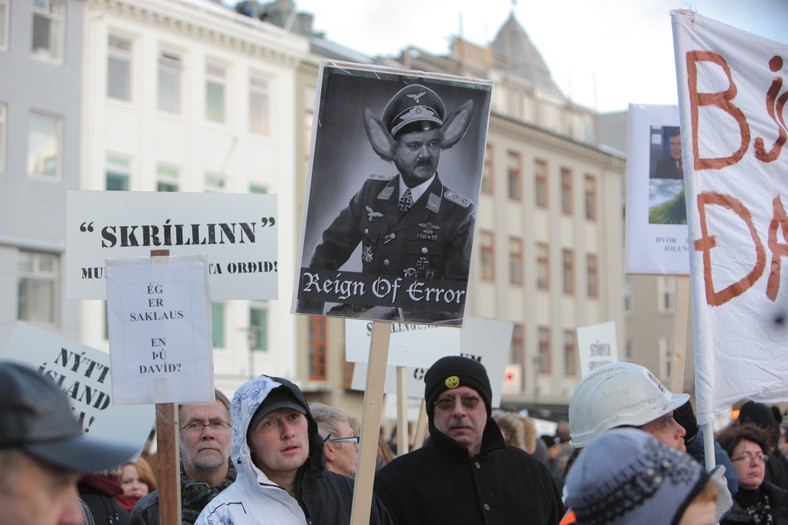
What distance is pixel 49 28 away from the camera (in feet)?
99.2

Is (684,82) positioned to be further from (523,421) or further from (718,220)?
(523,421)

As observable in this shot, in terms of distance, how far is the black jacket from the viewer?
5.23 meters

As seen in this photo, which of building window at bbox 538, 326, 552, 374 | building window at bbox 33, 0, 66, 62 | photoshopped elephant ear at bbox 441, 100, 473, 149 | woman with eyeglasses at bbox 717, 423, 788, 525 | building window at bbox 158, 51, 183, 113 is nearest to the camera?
photoshopped elephant ear at bbox 441, 100, 473, 149

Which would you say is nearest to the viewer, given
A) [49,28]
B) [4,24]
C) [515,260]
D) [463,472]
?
[463,472]

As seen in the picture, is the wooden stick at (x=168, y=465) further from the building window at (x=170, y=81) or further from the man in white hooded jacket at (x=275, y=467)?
the building window at (x=170, y=81)

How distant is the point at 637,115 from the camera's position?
7645 mm

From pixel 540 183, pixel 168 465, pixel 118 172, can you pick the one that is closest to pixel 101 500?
pixel 168 465

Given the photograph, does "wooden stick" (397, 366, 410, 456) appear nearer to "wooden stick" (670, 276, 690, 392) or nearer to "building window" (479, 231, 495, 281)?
"wooden stick" (670, 276, 690, 392)

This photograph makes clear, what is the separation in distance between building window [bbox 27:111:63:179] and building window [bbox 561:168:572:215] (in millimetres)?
20927

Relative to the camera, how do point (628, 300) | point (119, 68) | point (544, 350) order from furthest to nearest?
point (628, 300), point (544, 350), point (119, 68)

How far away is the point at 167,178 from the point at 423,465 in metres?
28.1

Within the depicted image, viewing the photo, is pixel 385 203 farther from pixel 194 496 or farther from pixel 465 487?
pixel 194 496

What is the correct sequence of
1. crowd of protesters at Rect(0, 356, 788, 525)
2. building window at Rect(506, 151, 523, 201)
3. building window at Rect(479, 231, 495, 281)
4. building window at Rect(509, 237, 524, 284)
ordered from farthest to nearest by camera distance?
building window at Rect(506, 151, 523, 201) → building window at Rect(509, 237, 524, 284) → building window at Rect(479, 231, 495, 281) → crowd of protesters at Rect(0, 356, 788, 525)

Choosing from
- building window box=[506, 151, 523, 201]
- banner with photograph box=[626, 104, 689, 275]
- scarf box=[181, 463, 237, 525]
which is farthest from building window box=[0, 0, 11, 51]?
scarf box=[181, 463, 237, 525]
